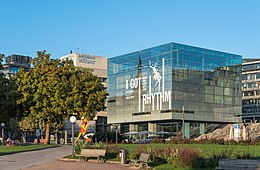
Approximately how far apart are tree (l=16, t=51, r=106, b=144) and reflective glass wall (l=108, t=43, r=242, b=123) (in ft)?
100

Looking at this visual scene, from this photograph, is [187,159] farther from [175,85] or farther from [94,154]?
[175,85]

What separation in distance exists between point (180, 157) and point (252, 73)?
4769 inches

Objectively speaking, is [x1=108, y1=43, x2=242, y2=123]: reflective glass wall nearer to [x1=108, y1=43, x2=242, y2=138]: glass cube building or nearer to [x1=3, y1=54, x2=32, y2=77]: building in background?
[x1=108, y1=43, x2=242, y2=138]: glass cube building

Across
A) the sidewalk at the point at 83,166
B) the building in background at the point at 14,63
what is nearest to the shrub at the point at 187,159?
the sidewalk at the point at 83,166

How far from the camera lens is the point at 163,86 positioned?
8575 centimetres

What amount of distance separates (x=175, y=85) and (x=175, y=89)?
76 cm

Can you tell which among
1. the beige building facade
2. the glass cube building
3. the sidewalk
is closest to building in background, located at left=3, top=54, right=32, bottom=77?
the beige building facade

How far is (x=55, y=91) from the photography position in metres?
53.6

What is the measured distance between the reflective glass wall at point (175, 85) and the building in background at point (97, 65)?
1750cm

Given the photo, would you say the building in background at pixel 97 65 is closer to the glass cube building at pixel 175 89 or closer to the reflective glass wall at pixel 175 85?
the reflective glass wall at pixel 175 85

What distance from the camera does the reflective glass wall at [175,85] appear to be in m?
85.4

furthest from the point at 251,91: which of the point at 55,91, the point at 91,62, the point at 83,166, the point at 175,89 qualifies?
the point at 83,166

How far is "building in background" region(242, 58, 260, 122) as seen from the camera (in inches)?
5123

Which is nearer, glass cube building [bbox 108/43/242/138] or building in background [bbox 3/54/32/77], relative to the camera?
glass cube building [bbox 108/43/242/138]
